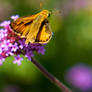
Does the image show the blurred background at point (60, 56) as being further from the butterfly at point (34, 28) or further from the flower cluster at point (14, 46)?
the butterfly at point (34, 28)

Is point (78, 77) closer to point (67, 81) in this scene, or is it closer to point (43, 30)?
point (67, 81)

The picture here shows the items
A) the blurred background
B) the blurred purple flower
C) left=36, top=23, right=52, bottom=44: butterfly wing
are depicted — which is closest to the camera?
left=36, top=23, right=52, bottom=44: butterfly wing

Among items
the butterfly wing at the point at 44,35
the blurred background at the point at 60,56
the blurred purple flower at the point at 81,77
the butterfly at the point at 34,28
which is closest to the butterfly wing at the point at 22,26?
the butterfly at the point at 34,28

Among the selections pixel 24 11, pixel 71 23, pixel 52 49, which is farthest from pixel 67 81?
pixel 24 11

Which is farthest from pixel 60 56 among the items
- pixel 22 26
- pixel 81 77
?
pixel 22 26

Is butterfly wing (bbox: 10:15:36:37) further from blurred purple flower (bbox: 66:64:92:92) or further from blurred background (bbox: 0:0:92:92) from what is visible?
blurred purple flower (bbox: 66:64:92:92)

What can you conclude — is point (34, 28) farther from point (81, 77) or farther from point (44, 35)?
point (81, 77)

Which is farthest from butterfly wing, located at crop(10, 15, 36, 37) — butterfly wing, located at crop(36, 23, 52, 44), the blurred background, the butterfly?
the blurred background
